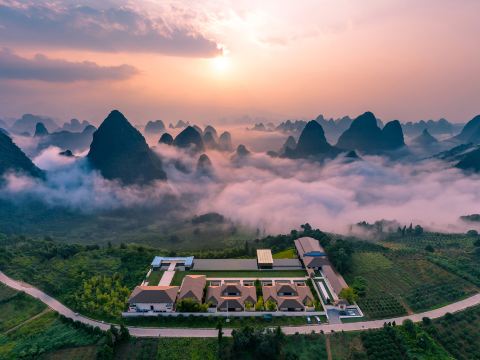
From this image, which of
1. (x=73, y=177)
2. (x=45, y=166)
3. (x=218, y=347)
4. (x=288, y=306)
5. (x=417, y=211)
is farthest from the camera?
(x=45, y=166)

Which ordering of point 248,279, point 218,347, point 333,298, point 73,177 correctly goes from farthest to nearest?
point 73,177 → point 248,279 → point 333,298 → point 218,347

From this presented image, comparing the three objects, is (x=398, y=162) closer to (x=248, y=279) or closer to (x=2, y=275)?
(x=248, y=279)

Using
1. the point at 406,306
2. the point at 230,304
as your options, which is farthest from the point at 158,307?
the point at 406,306

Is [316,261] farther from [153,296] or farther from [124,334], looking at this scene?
[124,334]

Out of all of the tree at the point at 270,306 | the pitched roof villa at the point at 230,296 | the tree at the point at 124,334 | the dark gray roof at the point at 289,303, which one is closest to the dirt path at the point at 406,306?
the dark gray roof at the point at 289,303

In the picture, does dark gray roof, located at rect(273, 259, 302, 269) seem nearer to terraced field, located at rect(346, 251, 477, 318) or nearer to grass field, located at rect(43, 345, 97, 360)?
terraced field, located at rect(346, 251, 477, 318)

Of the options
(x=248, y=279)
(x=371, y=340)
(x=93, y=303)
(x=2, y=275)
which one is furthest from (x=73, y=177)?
(x=371, y=340)
